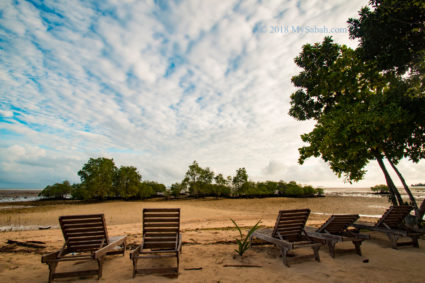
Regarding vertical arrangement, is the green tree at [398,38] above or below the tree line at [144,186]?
above

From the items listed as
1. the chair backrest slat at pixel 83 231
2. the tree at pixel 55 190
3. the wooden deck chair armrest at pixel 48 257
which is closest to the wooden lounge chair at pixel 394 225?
the chair backrest slat at pixel 83 231

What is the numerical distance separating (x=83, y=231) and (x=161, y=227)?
1876 mm

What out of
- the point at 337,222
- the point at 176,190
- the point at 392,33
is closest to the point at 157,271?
the point at 337,222

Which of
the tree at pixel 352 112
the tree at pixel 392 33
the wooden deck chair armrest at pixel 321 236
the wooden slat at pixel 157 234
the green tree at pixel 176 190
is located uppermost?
the tree at pixel 392 33

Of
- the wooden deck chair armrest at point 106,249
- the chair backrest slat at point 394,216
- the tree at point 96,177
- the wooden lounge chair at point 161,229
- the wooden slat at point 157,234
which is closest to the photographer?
the wooden deck chair armrest at point 106,249

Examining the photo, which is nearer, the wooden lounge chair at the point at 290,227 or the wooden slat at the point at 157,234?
the wooden slat at the point at 157,234

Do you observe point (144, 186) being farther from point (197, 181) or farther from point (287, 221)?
point (287, 221)

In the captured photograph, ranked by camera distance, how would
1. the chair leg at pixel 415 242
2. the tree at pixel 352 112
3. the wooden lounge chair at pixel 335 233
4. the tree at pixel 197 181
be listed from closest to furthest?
1. the wooden lounge chair at pixel 335 233
2. the chair leg at pixel 415 242
3. the tree at pixel 352 112
4. the tree at pixel 197 181

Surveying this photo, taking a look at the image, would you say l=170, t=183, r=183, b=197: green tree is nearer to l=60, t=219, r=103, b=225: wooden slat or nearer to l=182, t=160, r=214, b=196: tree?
l=182, t=160, r=214, b=196: tree

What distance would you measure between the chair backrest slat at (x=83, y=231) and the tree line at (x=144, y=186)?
4200 cm

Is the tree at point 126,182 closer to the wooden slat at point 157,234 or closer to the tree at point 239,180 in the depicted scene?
the tree at point 239,180

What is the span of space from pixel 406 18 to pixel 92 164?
48.3 metres

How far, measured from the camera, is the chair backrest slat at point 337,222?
244 inches

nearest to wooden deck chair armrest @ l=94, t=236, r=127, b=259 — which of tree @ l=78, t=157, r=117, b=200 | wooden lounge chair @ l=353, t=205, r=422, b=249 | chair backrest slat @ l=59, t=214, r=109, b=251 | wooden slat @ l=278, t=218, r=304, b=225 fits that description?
chair backrest slat @ l=59, t=214, r=109, b=251
